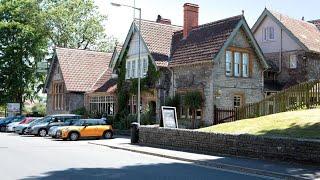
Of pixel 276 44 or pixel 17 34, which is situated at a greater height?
pixel 17 34

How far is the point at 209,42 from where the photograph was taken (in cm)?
3434

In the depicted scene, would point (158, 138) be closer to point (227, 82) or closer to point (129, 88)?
point (227, 82)

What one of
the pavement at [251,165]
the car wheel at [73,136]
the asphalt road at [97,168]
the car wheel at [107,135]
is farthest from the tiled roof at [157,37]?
the asphalt road at [97,168]

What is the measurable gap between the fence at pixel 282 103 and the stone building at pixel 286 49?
7.40 meters

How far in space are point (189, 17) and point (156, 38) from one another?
3.24 metres

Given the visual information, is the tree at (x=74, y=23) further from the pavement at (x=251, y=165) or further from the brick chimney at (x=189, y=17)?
the pavement at (x=251, y=165)

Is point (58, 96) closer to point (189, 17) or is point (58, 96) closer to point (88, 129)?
point (189, 17)

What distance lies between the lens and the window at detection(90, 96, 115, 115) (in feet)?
143

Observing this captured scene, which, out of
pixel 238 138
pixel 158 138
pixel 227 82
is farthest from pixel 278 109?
pixel 238 138

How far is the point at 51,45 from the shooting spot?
68312 millimetres

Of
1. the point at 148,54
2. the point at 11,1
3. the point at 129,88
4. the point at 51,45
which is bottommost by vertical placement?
the point at 129,88

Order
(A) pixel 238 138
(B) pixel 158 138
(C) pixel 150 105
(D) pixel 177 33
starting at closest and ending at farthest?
(A) pixel 238 138, (B) pixel 158 138, (C) pixel 150 105, (D) pixel 177 33

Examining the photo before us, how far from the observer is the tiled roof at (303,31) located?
1598 inches

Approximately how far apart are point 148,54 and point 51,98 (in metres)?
19.4
